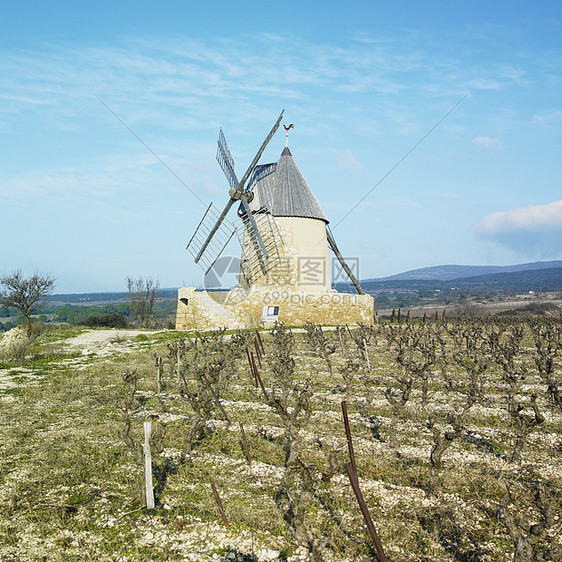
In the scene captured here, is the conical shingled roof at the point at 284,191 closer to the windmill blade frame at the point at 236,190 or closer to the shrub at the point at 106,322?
the windmill blade frame at the point at 236,190

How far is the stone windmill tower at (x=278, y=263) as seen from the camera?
914 inches

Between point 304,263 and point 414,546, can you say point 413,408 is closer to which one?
point 414,546

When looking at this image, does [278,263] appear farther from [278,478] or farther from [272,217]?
[278,478]

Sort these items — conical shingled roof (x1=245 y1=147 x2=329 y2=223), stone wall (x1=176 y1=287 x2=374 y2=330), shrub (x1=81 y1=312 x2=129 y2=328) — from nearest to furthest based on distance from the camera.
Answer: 1. stone wall (x1=176 y1=287 x2=374 y2=330)
2. conical shingled roof (x1=245 y1=147 x2=329 y2=223)
3. shrub (x1=81 y1=312 x2=129 y2=328)

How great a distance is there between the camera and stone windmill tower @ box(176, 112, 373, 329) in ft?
76.1

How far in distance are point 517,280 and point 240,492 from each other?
187 metres

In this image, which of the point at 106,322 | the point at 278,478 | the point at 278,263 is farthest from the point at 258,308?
the point at 278,478

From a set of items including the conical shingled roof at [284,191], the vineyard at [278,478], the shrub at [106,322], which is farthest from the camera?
the shrub at [106,322]

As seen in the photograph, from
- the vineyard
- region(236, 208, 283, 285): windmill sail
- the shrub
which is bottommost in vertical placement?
the vineyard

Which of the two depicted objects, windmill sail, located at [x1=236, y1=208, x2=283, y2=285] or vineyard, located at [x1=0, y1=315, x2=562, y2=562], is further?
windmill sail, located at [x1=236, y1=208, x2=283, y2=285]

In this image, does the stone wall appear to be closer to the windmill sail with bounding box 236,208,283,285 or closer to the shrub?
the windmill sail with bounding box 236,208,283,285

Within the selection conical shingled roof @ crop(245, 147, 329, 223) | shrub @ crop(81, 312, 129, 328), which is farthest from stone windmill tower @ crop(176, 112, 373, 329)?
shrub @ crop(81, 312, 129, 328)

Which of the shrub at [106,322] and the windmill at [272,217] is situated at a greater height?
the windmill at [272,217]

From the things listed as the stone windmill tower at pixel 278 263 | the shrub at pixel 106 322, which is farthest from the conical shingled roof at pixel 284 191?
the shrub at pixel 106 322
